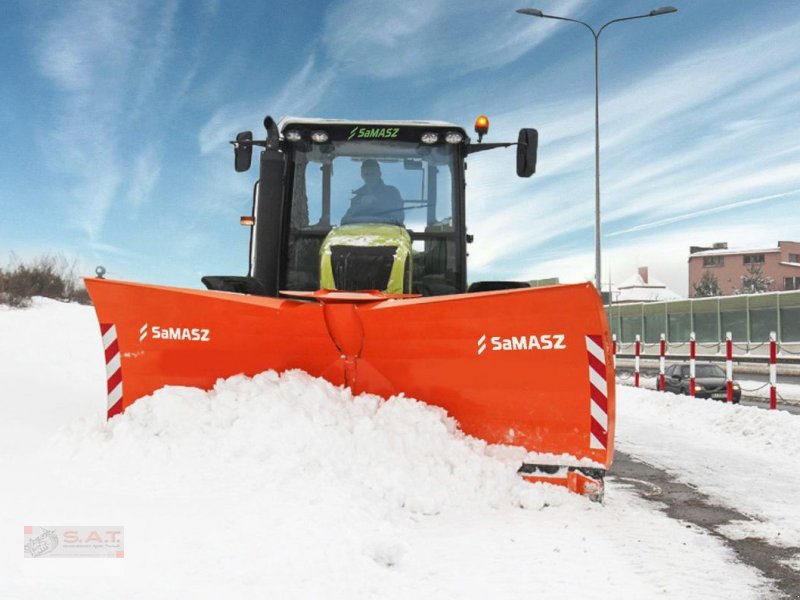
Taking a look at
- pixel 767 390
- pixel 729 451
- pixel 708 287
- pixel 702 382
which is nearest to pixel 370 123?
pixel 729 451

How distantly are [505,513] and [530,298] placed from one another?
54.8 inches

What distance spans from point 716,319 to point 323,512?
106 ft

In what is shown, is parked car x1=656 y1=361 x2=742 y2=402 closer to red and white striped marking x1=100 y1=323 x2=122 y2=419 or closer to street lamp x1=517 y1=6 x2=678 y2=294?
street lamp x1=517 y1=6 x2=678 y2=294

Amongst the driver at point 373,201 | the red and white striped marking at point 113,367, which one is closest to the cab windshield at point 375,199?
the driver at point 373,201

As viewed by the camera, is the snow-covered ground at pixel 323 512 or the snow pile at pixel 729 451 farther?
the snow pile at pixel 729 451

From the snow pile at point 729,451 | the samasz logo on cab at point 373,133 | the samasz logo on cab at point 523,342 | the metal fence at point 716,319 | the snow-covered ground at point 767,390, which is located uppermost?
the samasz logo on cab at point 373,133

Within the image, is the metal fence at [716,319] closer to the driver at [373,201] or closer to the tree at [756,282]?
the driver at [373,201]

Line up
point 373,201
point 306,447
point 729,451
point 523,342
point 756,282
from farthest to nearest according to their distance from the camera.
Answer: point 756,282
point 729,451
point 373,201
point 523,342
point 306,447

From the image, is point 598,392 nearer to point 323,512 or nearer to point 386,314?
point 386,314

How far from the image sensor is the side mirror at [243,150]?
6.57 meters

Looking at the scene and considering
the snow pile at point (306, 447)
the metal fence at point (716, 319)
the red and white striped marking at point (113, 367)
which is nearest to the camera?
the snow pile at point (306, 447)

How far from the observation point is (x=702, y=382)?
16609mm

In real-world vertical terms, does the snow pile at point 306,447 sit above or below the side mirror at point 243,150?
below

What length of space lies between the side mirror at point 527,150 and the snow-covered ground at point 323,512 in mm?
2779
